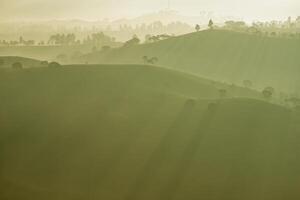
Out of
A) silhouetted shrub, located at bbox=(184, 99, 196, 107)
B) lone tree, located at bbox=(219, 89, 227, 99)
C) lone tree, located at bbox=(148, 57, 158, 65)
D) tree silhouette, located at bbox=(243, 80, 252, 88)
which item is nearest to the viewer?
silhouetted shrub, located at bbox=(184, 99, 196, 107)

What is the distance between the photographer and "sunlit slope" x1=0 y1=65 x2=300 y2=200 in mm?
68750

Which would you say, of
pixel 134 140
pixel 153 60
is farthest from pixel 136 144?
pixel 153 60

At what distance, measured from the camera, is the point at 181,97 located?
10969cm

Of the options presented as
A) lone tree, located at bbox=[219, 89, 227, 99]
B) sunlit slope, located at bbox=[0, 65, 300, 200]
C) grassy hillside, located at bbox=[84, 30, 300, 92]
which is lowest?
grassy hillside, located at bbox=[84, 30, 300, 92]

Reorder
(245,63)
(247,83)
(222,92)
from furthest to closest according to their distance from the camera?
(245,63) → (247,83) → (222,92)

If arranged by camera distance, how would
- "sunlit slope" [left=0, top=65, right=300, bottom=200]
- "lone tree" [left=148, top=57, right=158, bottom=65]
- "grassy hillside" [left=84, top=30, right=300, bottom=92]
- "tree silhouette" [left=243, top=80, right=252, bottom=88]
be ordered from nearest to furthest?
"sunlit slope" [left=0, top=65, right=300, bottom=200], "tree silhouette" [left=243, top=80, right=252, bottom=88], "grassy hillside" [left=84, top=30, right=300, bottom=92], "lone tree" [left=148, top=57, right=158, bottom=65]

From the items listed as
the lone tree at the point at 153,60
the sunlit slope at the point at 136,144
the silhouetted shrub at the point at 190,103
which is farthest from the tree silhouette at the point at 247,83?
the silhouetted shrub at the point at 190,103

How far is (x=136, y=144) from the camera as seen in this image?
266 feet

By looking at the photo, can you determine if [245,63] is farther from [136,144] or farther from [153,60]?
[136,144]

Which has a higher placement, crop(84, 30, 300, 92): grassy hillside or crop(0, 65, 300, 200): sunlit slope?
crop(0, 65, 300, 200): sunlit slope

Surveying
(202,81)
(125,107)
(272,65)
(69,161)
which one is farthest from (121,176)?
(272,65)

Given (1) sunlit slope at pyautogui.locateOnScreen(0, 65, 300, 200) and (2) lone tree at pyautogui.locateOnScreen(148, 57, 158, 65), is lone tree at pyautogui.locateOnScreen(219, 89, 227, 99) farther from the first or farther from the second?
(2) lone tree at pyautogui.locateOnScreen(148, 57, 158, 65)

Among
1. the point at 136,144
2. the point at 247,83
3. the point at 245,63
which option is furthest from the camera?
the point at 245,63

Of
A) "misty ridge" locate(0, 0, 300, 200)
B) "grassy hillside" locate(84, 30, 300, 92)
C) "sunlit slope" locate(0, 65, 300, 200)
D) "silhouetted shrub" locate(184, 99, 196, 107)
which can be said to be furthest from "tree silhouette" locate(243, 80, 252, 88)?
"silhouetted shrub" locate(184, 99, 196, 107)
